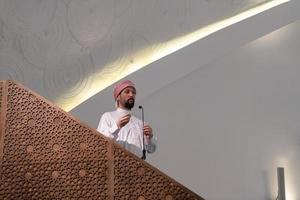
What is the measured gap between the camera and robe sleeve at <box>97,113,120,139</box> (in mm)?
4129

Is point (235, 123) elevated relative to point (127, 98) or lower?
elevated

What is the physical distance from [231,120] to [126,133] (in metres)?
2.89

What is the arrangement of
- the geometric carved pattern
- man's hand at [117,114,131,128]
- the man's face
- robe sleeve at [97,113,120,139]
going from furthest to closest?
the man's face
robe sleeve at [97,113,120,139]
man's hand at [117,114,131,128]
the geometric carved pattern

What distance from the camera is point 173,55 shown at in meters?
6.96

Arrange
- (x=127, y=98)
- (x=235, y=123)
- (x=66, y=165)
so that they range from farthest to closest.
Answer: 1. (x=235, y=123)
2. (x=127, y=98)
3. (x=66, y=165)

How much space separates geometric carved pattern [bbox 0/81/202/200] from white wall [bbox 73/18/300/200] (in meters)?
2.73

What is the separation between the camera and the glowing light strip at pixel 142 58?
6.35 m

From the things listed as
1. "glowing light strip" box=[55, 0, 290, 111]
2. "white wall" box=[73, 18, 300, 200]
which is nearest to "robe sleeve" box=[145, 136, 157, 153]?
"white wall" box=[73, 18, 300, 200]

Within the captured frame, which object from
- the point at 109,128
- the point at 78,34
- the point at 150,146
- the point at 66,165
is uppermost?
the point at 78,34

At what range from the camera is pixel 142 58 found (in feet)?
22.6

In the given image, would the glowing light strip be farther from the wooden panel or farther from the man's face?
the wooden panel

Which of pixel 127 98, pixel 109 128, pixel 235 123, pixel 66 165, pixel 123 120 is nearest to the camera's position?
pixel 66 165

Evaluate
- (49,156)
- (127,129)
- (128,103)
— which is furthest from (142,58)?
(49,156)

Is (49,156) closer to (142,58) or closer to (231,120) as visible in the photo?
(142,58)
